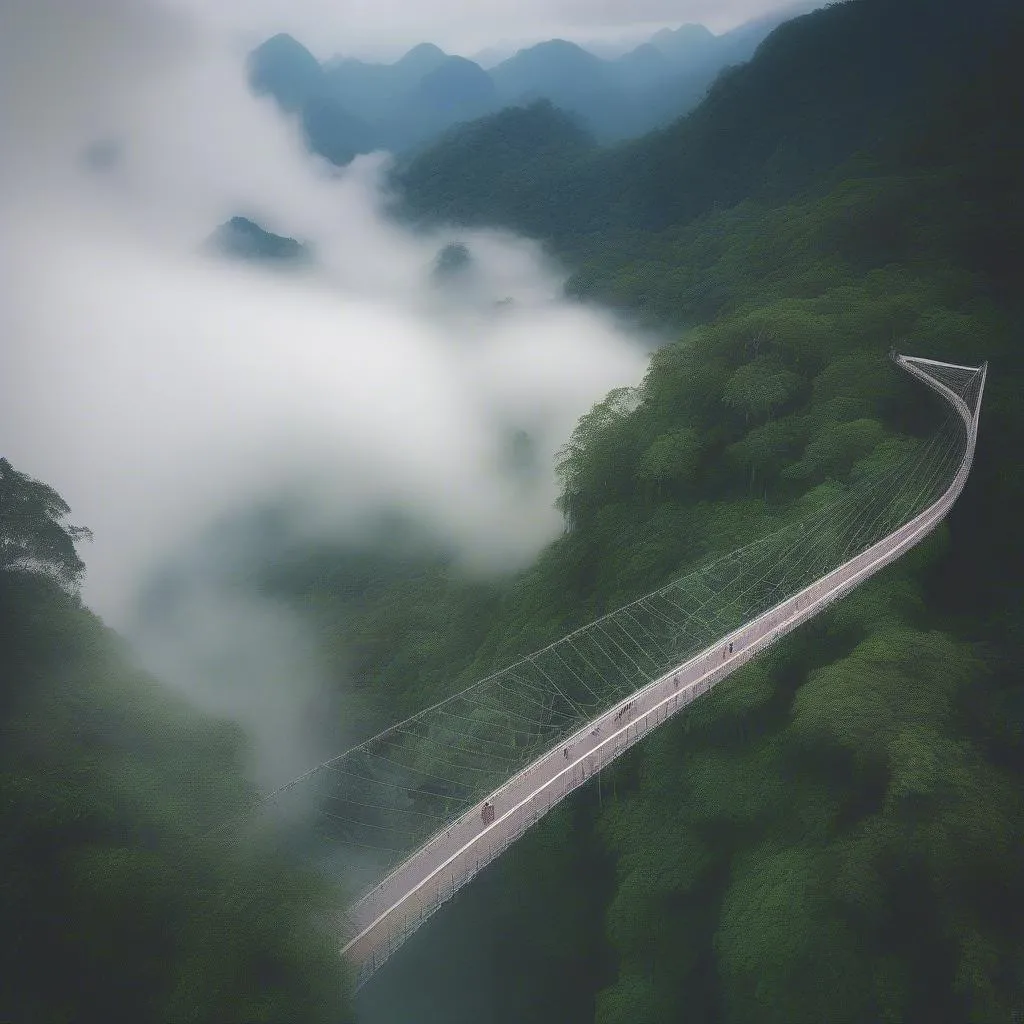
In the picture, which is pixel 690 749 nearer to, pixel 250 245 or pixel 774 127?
pixel 774 127

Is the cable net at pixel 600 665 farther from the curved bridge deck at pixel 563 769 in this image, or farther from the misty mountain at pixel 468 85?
the misty mountain at pixel 468 85

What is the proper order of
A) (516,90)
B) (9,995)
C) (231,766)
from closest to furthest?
(9,995)
(231,766)
(516,90)

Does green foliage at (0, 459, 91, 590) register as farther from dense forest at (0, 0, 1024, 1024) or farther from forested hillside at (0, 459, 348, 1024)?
forested hillside at (0, 459, 348, 1024)

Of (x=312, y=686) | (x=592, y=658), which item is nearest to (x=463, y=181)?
(x=312, y=686)

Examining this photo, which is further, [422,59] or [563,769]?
[422,59]

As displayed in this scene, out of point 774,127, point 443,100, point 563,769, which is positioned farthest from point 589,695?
point 443,100

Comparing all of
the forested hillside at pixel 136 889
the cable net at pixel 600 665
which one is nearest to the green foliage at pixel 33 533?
the forested hillside at pixel 136 889

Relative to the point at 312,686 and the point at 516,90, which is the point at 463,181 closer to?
the point at 516,90
